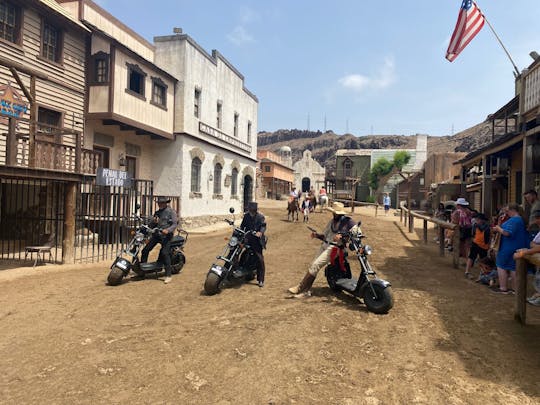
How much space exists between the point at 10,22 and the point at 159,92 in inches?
240

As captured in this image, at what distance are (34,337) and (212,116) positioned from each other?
16.4 meters

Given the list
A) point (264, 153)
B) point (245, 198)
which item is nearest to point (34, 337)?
point (245, 198)

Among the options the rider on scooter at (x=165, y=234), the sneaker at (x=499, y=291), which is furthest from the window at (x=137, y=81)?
the sneaker at (x=499, y=291)

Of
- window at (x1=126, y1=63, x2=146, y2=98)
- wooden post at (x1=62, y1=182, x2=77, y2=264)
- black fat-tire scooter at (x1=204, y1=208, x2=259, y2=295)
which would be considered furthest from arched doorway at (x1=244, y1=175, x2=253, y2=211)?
black fat-tire scooter at (x1=204, y1=208, x2=259, y2=295)

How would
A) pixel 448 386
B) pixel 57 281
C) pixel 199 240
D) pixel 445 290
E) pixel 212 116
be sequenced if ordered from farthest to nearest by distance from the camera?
1. pixel 212 116
2. pixel 199 240
3. pixel 57 281
4. pixel 445 290
5. pixel 448 386

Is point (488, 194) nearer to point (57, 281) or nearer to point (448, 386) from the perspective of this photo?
point (448, 386)

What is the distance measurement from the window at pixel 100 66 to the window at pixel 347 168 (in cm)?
4026

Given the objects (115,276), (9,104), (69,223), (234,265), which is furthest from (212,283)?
(9,104)

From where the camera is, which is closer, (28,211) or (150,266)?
(150,266)

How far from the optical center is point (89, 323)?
5.34 metres

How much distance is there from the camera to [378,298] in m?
5.75

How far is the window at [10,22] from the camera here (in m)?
10.6

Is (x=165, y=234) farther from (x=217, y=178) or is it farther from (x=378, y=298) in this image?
(x=217, y=178)

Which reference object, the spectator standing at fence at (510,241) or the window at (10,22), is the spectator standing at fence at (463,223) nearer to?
the spectator standing at fence at (510,241)
